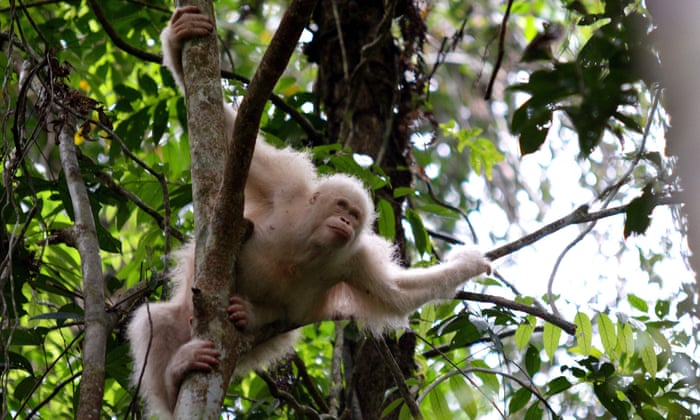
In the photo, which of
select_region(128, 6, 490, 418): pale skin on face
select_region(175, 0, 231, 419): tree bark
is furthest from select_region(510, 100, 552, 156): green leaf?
select_region(128, 6, 490, 418): pale skin on face

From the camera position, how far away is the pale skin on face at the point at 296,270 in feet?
13.9

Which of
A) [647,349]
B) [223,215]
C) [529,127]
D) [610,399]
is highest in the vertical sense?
[223,215]

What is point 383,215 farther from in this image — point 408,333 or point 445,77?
point 445,77

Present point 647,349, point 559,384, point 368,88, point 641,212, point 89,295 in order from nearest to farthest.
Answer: point 641,212, point 89,295, point 647,349, point 559,384, point 368,88

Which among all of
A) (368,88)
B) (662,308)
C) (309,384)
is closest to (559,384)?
(662,308)

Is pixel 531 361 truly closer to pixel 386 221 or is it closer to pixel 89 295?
pixel 386 221

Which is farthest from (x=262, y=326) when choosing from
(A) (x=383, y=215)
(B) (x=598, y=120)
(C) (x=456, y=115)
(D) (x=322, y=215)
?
(C) (x=456, y=115)

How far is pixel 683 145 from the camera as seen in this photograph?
57.0 inches

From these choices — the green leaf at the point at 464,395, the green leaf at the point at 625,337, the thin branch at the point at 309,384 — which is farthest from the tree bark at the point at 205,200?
the green leaf at the point at 625,337

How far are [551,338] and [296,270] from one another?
1.46 m

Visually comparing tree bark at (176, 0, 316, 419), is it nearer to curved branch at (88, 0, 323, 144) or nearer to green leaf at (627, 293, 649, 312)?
curved branch at (88, 0, 323, 144)

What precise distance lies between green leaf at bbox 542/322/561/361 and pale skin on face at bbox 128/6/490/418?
0.58m

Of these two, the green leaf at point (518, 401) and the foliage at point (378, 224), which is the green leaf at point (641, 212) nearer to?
the foliage at point (378, 224)

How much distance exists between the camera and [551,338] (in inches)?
172
